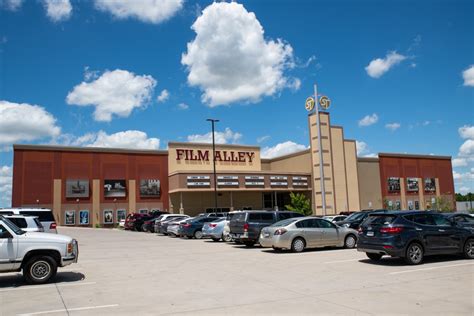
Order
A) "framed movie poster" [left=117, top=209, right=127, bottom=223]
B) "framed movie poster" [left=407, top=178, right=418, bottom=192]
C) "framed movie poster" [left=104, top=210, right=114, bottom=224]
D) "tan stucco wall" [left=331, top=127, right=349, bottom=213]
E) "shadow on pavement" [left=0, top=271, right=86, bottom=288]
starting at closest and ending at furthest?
"shadow on pavement" [left=0, top=271, right=86, bottom=288] < "framed movie poster" [left=104, top=210, right=114, bottom=224] < "framed movie poster" [left=117, top=209, right=127, bottom=223] < "tan stucco wall" [left=331, top=127, right=349, bottom=213] < "framed movie poster" [left=407, top=178, right=418, bottom=192]

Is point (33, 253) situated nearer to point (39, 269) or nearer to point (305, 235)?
point (39, 269)

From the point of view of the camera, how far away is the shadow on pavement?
35.8 ft

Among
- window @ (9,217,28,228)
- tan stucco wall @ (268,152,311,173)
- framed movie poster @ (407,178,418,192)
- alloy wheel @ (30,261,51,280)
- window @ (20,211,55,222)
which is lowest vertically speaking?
alloy wheel @ (30,261,51,280)

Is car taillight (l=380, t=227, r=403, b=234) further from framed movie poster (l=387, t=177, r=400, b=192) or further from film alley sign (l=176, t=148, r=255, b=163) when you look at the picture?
framed movie poster (l=387, t=177, r=400, b=192)

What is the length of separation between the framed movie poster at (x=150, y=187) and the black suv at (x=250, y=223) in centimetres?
3554

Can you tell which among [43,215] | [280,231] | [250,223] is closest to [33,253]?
[43,215]

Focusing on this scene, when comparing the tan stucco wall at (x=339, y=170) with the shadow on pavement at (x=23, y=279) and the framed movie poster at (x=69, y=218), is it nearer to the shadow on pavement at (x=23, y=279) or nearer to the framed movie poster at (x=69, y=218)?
the framed movie poster at (x=69, y=218)

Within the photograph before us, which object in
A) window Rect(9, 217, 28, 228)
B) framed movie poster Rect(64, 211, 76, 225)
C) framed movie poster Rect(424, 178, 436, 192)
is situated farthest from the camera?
framed movie poster Rect(424, 178, 436, 192)

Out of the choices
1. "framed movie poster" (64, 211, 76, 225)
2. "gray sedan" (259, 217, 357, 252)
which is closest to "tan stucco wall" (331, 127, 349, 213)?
"framed movie poster" (64, 211, 76, 225)

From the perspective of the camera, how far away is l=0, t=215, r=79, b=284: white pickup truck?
34.3 feet

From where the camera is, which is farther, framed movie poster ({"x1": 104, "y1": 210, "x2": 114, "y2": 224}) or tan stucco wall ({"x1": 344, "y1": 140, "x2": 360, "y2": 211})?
tan stucco wall ({"x1": 344, "y1": 140, "x2": 360, "y2": 211})

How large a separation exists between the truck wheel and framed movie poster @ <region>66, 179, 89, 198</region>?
42.7m

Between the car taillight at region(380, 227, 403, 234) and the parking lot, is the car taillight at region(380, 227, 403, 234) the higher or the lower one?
the higher one

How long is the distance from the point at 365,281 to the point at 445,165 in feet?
245
